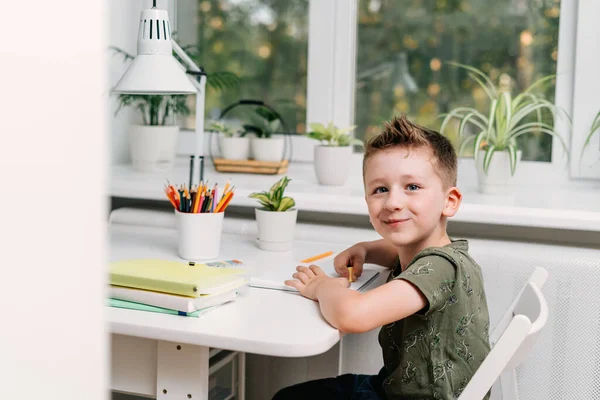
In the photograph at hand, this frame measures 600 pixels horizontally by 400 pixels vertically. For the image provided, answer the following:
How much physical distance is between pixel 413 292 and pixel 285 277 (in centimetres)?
32

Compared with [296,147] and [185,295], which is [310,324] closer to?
[185,295]

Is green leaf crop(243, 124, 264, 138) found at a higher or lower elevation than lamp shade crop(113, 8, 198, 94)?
lower

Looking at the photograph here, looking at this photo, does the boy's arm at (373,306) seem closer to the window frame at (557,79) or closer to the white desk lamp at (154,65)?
the white desk lamp at (154,65)

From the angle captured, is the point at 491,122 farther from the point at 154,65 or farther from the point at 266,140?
the point at 154,65

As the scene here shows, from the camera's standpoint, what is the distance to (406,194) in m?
1.27

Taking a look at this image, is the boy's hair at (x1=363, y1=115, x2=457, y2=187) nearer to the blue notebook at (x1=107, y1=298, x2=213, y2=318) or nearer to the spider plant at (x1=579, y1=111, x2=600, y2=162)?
the blue notebook at (x1=107, y1=298, x2=213, y2=318)

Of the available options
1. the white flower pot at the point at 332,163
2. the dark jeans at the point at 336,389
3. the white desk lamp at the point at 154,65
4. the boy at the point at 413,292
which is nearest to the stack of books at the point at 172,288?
the boy at the point at 413,292

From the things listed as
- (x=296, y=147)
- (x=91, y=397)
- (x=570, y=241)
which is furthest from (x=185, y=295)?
(x=296, y=147)

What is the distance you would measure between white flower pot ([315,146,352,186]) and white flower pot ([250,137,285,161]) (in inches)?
8.7

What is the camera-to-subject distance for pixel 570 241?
170 centimetres

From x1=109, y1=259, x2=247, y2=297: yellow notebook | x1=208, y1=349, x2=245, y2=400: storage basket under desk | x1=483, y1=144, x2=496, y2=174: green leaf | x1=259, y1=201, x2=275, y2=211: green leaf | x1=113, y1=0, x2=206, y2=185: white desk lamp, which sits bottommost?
x1=208, y1=349, x2=245, y2=400: storage basket under desk

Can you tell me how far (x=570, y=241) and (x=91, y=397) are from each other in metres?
1.55

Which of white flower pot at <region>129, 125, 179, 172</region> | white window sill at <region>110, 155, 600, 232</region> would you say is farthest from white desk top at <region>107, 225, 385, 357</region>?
white flower pot at <region>129, 125, 179, 172</region>

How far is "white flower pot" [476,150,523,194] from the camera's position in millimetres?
1784
